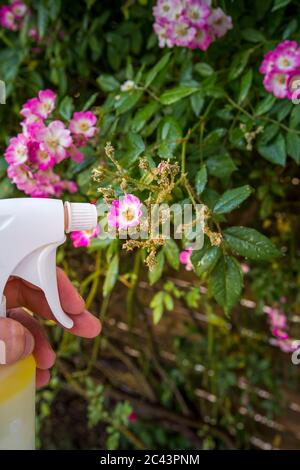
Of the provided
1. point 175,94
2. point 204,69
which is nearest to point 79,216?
point 175,94

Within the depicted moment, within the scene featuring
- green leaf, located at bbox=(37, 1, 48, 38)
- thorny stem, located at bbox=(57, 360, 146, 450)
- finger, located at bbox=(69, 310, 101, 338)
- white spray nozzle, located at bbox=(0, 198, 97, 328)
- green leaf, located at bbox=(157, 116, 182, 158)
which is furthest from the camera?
thorny stem, located at bbox=(57, 360, 146, 450)

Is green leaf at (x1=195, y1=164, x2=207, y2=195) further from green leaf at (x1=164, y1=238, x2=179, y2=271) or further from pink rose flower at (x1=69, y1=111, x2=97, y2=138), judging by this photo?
pink rose flower at (x1=69, y1=111, x2=97, y2=138)

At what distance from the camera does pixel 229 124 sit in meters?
1.01

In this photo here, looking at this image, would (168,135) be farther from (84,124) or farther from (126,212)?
(126,212)

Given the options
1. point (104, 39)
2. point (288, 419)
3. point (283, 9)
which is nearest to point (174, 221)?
point (283, 9)

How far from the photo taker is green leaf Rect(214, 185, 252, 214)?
0.76 metres

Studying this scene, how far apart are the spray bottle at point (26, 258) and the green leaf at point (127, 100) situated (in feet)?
1.10

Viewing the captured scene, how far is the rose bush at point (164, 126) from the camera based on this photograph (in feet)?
2.56

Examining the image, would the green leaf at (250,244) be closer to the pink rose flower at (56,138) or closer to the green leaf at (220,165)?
the green leaf at (220,165)

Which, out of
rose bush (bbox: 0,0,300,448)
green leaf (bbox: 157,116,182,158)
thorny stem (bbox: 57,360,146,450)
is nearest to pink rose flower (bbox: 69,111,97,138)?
rose bush (bbox: 0,0,300,448)

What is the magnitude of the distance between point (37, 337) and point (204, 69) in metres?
0.52

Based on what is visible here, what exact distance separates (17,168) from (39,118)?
8 centimetres

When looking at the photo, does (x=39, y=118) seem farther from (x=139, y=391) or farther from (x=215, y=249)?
(x=139, y=391)
